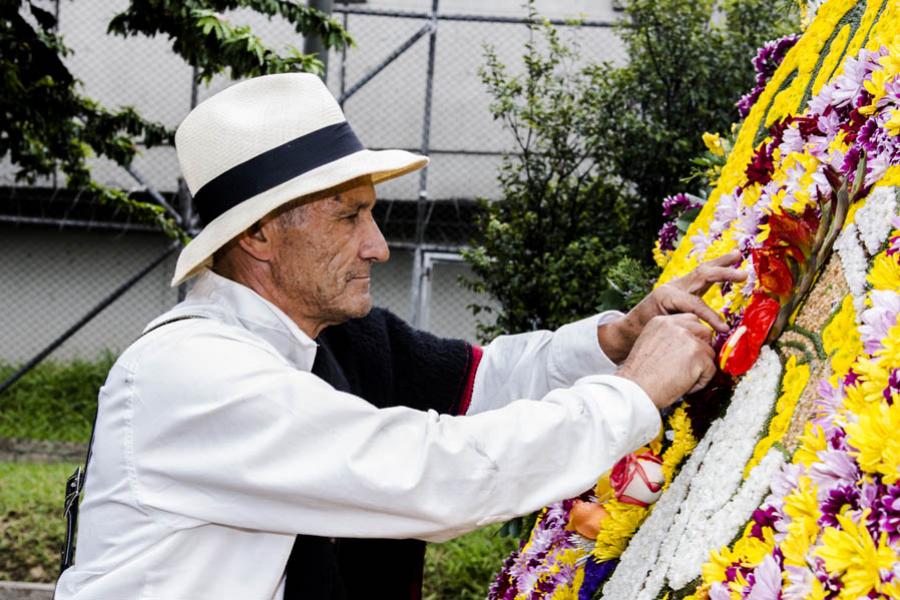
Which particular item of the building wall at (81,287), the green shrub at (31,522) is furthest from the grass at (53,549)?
the building wall at (81,287)

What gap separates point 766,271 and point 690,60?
5.62 m

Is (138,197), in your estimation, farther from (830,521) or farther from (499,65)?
(830,521)

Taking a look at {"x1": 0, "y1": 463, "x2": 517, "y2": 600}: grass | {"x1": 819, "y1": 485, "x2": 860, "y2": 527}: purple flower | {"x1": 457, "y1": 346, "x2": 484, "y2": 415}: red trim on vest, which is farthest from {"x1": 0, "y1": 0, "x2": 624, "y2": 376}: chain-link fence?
{"x1": 819, "y1": 485, "x2": 860, "y2": 527}: purple flower

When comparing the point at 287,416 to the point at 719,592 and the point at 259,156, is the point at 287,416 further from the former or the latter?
the point at 719,592

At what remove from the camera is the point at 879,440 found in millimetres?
1497

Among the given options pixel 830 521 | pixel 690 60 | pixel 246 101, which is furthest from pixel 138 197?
pixel 830 521

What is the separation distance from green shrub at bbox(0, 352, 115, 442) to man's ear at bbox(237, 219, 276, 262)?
287 inches

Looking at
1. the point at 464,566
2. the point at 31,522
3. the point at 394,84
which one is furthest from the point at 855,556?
the point at 394,84

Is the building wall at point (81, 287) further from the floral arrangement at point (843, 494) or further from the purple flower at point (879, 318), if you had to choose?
the purple flower at point (879, 318)

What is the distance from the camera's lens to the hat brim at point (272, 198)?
227 cm

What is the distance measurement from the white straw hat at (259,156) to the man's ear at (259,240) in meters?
0.09

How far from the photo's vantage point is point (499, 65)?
7930 mm

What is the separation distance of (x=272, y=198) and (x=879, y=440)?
1286mm

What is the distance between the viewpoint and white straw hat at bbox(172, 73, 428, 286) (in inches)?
90.4
